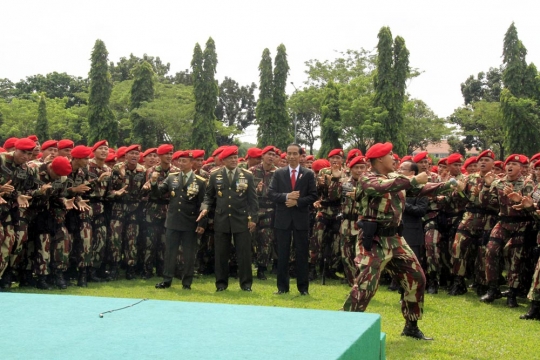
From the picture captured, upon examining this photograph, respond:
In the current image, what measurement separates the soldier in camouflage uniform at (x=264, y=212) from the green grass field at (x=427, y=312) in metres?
0.44

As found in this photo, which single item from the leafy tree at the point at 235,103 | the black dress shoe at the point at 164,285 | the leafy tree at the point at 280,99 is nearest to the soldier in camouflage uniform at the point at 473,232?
the black dress shoe at the point at 164,285

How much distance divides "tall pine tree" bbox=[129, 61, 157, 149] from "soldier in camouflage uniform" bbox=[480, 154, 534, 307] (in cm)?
4225

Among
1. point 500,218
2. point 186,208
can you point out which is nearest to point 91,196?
point 186,208

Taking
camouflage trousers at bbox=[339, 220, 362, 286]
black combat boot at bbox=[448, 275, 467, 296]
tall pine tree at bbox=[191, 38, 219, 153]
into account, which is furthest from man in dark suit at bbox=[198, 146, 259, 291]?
tall pine tree at bbox=[191, 38, 219, 153]

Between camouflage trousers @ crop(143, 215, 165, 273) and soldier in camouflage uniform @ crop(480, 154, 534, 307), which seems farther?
camouflage trousers @ crop(143, 215, 165, 273)

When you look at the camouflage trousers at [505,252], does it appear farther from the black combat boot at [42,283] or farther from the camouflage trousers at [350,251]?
the black combat boot at [42,283]

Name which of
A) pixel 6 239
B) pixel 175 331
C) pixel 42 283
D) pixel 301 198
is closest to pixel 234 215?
pixel 301 198

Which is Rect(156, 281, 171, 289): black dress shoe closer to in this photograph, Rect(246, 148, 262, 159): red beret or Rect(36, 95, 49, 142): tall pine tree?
Rect(246, 148, 262, 159): red beret

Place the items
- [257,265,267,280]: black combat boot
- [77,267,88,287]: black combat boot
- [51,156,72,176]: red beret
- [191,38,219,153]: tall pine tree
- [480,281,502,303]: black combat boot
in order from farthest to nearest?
[191,38,219,153]: tall pine tree → [257,265,267,280]: black combat boot → [77,267,88,287]: black combat boot → [480,281,502,303]: black combat boot → [51,156,72,176]: red beret

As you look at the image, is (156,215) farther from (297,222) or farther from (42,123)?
(42,123)

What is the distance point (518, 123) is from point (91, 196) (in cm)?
3457

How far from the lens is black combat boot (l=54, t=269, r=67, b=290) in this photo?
949 cm

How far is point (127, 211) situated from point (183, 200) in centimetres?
137

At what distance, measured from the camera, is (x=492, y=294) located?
9.47 meters
